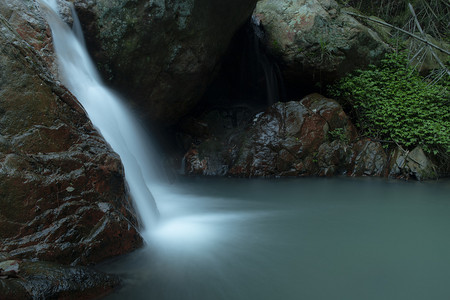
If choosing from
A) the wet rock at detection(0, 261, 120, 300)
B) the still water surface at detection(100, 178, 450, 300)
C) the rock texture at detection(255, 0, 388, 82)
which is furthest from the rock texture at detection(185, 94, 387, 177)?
the wet rock at detection(0, 261, 120, 300)

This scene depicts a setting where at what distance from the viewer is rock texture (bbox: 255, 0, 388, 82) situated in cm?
678

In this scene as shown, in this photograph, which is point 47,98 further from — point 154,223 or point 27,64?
point 154,223

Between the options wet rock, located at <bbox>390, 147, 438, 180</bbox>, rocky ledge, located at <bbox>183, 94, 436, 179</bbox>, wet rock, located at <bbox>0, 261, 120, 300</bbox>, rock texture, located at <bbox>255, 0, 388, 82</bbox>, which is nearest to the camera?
wet rock, located at <bbox>0, 261, 120, 300</bbox>

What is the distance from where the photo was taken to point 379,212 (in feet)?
13.0

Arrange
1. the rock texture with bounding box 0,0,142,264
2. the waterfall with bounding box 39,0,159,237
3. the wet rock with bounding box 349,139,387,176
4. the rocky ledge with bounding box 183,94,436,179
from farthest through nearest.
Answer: the wet rock with bounding box 349,139,387,176, the rocky ledge with bounding box 183,94,436,179, the waterfall with bounding box 39,0,159,237, the rock texture with bounding box 0,0,142,264

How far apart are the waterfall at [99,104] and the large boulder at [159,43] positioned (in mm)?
278

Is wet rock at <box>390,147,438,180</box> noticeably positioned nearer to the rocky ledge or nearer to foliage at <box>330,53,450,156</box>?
the rocky ledge

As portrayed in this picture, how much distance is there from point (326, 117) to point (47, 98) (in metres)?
5.62

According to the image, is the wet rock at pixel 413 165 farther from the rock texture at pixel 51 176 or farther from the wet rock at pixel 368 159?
the rock texture at pixel 51 176

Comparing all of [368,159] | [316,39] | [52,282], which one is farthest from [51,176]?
[368,159]

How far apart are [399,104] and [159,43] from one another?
5259 millimetres

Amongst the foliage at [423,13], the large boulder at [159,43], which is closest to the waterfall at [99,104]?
the large boulder at [159,43]

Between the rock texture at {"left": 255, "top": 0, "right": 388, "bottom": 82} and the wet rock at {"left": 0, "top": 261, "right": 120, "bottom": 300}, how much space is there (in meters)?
6.12

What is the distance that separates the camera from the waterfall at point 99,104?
3.32 metres
